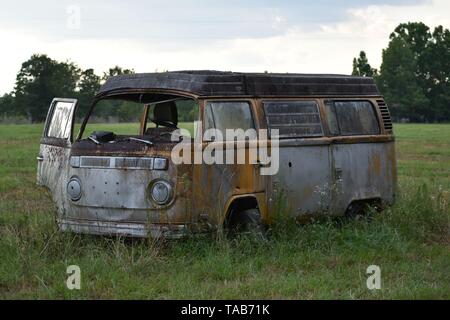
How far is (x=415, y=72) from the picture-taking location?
338 ft

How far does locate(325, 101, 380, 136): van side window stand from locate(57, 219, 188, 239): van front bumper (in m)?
2.71

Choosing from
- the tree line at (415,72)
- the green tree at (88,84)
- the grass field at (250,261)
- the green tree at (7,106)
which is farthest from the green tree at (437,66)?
the grass field at (250,261)

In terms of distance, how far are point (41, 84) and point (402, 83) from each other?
157 ft

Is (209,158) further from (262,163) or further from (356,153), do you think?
(356,153)

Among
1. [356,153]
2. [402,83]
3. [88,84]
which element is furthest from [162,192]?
[402,83]

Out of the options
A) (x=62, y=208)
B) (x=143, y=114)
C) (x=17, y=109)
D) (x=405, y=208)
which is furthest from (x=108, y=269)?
(x=17, y=109)

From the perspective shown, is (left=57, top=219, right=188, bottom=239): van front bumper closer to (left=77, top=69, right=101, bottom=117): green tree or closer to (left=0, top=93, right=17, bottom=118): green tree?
(left=77, top=69, right=101, bottom=117): green tree

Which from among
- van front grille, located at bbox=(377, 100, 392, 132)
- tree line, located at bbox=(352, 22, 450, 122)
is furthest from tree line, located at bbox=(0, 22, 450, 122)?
van front grille, located at bbox=(377, 100, 392, 132)

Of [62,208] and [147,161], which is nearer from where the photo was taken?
[147,161]

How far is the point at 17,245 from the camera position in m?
7.74

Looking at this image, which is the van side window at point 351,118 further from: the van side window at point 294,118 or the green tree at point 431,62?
the green tree at point 431,62
